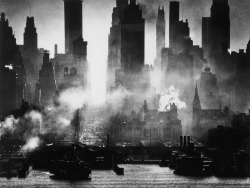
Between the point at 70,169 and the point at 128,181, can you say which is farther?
the point at 70,169

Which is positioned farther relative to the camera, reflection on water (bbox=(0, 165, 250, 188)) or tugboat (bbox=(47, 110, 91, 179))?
tugboat (bbox=(47, 110, 91, 179))

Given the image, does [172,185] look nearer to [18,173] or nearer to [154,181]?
[154,181]

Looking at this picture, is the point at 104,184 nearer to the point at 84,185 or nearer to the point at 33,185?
the point at 84,185

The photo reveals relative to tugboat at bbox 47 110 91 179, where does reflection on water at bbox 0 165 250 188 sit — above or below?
below

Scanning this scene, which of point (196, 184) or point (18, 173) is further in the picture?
point (18, 173)

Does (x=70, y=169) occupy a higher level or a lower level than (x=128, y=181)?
higher

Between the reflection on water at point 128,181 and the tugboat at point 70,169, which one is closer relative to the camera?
the reflection on water at point 128,181

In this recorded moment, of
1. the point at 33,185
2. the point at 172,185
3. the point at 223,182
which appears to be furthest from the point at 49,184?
the point at 223,182

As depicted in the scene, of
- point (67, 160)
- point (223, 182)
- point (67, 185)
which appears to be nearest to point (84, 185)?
point (67, 185)

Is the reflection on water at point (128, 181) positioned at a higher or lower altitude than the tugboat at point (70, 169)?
lower
